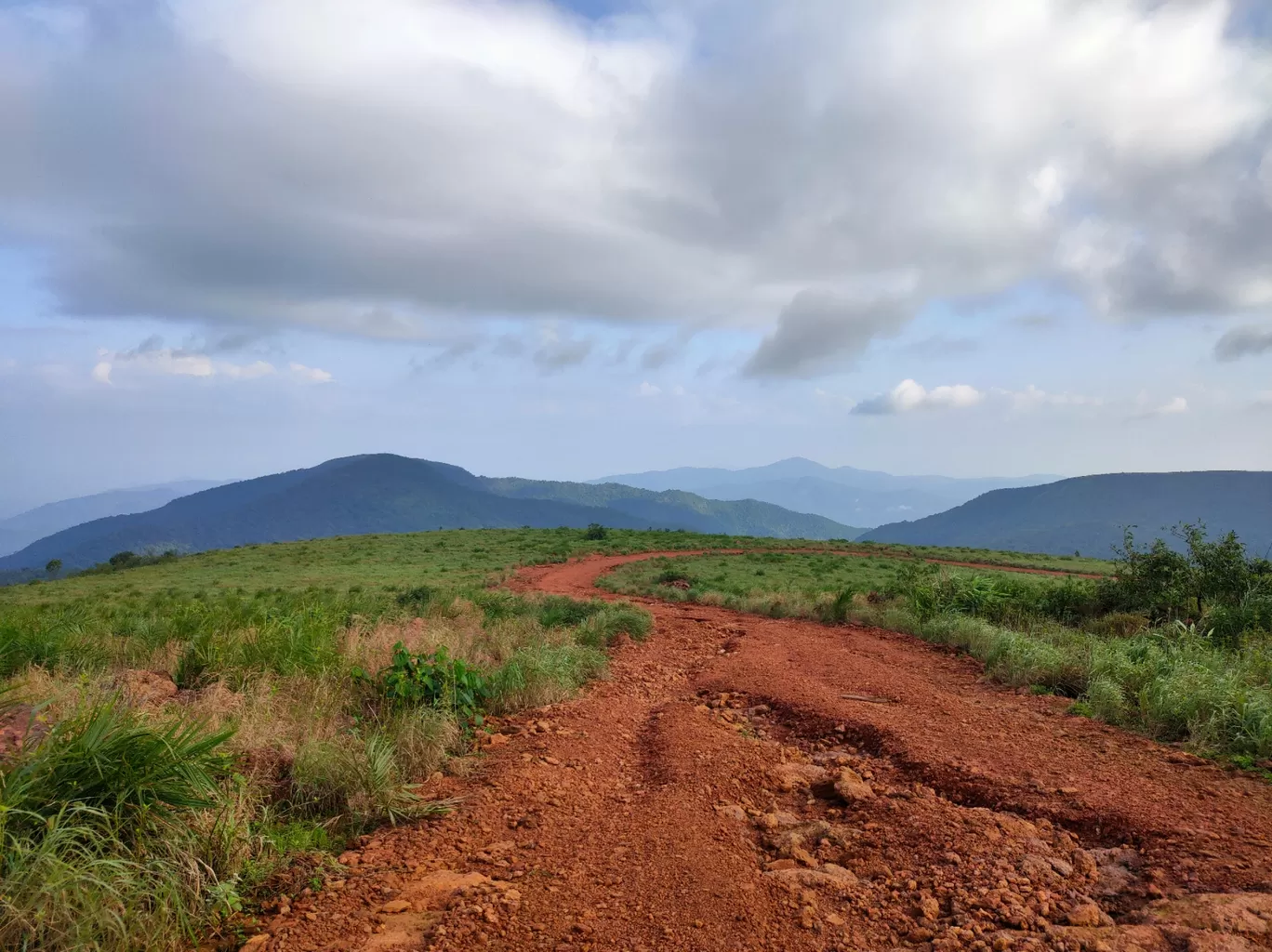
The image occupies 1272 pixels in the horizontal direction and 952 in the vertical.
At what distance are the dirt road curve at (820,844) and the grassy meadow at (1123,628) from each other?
78cm

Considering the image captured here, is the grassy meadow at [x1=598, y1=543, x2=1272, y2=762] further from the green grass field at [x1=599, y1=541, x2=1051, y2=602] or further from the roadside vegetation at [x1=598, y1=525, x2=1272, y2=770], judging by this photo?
the green grass field at [x1=599, y1=541, x2=1051, y2=602]

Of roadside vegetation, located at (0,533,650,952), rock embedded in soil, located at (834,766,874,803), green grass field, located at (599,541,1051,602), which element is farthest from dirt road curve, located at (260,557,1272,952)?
green grass field, located at (599,541,1051,602)

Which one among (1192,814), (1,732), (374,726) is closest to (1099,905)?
(1192,814)

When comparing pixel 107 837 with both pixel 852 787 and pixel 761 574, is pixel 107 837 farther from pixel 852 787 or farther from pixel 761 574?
pixel 761 574

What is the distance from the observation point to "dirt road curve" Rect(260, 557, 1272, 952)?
11.6 feet

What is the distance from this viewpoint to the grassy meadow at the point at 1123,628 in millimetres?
6809

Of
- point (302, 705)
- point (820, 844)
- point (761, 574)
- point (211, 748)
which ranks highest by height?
point (211, 748)

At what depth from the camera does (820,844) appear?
4.61 metres

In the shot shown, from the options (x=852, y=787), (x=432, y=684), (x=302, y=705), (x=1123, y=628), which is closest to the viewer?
(x=852, y=787)

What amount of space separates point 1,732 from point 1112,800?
751 cm

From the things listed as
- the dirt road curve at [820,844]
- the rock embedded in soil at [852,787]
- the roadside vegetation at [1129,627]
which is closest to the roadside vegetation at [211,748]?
the dirt road curve at [820,844]

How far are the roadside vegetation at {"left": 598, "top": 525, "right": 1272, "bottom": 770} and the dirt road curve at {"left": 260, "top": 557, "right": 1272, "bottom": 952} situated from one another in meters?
0.77

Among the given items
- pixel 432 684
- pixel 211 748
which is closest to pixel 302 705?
pixel 432 684

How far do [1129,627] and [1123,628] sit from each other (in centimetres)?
16
